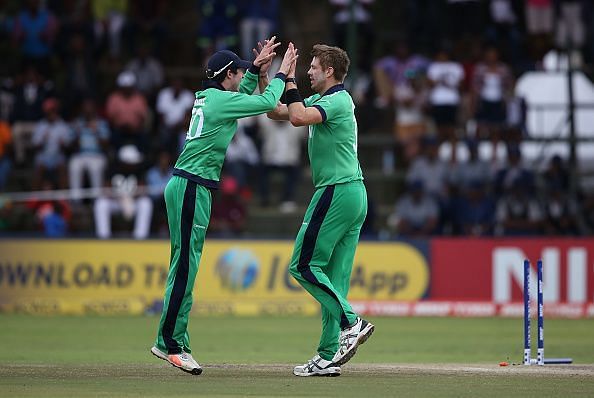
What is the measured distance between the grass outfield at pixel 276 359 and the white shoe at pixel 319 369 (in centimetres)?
10

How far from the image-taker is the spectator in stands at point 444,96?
21891 millimetres

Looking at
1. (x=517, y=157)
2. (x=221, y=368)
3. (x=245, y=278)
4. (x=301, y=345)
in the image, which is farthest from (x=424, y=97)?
(x=221, y=368)

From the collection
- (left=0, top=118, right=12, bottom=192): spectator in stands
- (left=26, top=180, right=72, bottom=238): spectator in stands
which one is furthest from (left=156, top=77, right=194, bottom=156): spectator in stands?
(left=0, top=118, right=12, bottom=192): spectator in stands

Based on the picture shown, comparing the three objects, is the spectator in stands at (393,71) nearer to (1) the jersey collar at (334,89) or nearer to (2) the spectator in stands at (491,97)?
(2) the spectator in stands at (491,97)

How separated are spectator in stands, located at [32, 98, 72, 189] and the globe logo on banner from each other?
3559 mm

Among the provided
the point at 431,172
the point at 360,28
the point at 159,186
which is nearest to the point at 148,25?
the point at 360,28

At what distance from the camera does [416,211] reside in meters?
20.7

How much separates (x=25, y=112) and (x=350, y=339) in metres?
13.8

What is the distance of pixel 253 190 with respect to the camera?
2234 cm

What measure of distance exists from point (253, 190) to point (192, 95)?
2019 millimetres

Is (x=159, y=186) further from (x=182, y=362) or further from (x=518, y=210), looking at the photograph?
(x=182, y=362)

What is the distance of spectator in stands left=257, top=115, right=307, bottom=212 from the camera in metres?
21.5

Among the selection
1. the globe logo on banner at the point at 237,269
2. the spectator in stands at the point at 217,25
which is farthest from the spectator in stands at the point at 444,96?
the globe logo on banner at the point at 237,269

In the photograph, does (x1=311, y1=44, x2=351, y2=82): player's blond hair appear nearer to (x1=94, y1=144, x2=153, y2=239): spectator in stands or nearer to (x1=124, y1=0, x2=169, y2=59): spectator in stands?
(x1=94, y1=144, x2=153, y2=239): spectator in stands
